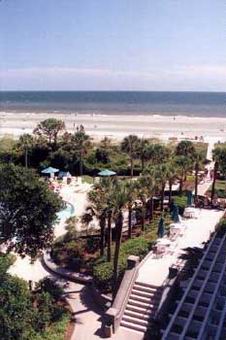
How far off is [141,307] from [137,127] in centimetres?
7439

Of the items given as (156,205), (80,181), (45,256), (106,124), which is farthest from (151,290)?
(106,124)

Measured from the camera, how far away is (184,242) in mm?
24016

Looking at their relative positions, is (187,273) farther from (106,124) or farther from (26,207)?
(106,124)

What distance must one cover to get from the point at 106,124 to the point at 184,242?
7426 cm

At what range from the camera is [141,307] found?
1855 centimetres

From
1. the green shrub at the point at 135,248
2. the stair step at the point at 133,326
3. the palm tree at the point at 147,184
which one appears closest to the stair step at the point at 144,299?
the stair step at the point at 133,326

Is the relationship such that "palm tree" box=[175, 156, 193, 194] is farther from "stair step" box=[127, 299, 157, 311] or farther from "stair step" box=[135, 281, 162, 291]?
"stair step" box=[127, 299, 157, 311]

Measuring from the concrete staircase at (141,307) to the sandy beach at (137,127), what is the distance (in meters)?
54.6

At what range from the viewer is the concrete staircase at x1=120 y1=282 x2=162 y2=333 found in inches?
704

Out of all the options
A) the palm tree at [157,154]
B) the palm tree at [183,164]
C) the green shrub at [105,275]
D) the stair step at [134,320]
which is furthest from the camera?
the palm tree at [157,154]

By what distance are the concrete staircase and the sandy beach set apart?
179ft

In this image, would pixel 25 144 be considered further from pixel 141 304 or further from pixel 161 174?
pixel 141 304

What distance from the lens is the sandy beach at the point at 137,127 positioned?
79.6 metres

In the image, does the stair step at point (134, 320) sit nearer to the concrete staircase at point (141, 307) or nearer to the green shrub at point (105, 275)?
the concrete staircase at point (141, 307)
